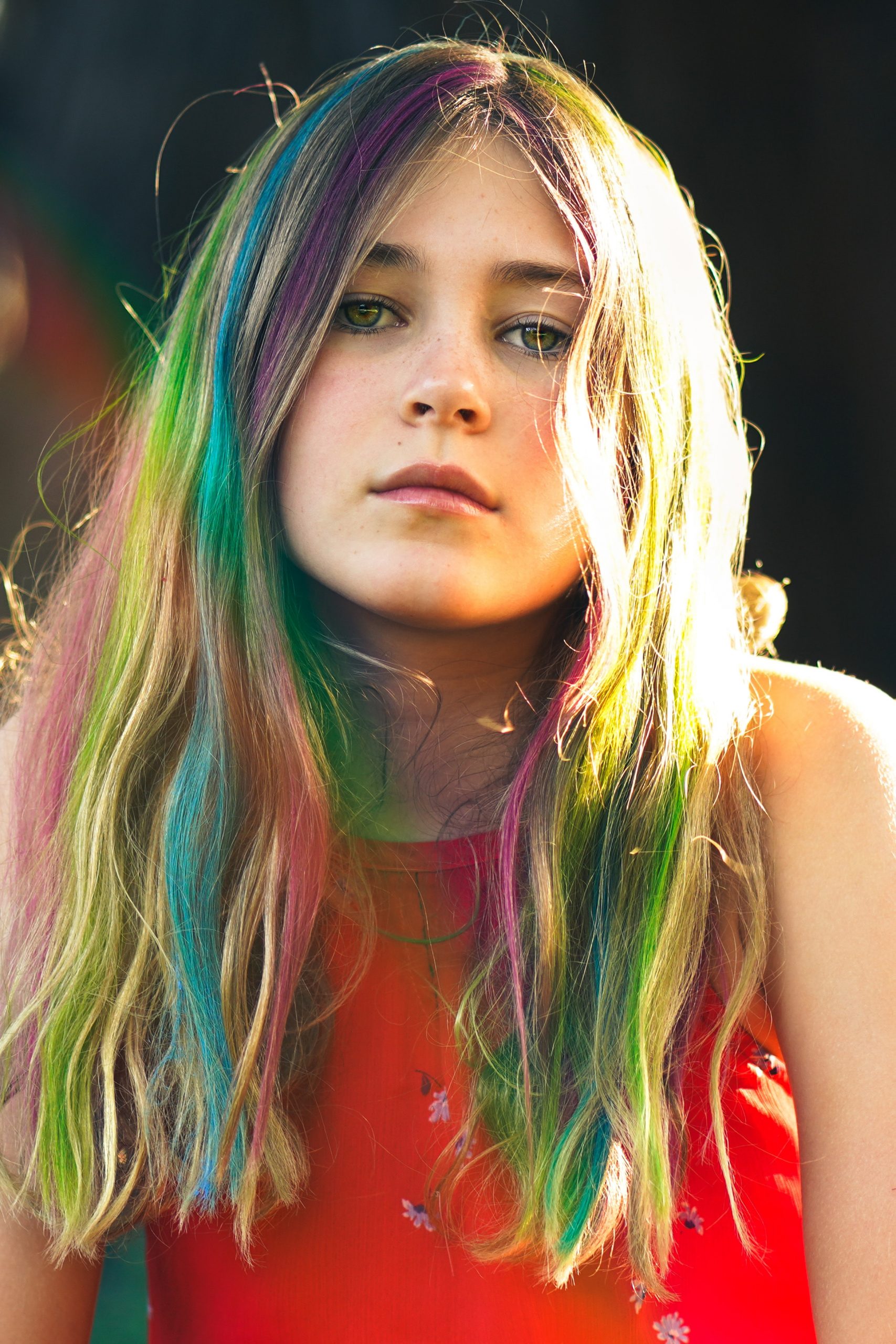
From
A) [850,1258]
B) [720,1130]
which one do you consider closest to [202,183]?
[720,1130]

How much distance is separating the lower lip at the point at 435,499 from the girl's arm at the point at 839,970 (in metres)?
0.36

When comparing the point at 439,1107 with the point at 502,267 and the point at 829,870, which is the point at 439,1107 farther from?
the point at 502,267

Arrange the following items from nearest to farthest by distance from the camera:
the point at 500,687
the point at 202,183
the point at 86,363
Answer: the point at 500,687
the point at 202,183
the point at 86,363

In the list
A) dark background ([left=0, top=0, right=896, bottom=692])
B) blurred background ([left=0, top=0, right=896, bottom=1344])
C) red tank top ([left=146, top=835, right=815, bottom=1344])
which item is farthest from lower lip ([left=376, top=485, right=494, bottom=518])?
dark background ([left=0, top=0, right=896, bottom=692])

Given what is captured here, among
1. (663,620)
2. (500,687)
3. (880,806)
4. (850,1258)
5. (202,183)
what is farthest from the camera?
(202,183)

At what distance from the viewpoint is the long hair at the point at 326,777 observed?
990mm

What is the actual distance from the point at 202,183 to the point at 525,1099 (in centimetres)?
159

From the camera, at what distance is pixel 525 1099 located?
3.21 feet

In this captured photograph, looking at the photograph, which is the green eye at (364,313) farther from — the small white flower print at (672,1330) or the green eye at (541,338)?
the small white flower print at (672,1330)

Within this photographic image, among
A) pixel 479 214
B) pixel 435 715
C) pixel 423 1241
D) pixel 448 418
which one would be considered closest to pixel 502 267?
pixel 479 214

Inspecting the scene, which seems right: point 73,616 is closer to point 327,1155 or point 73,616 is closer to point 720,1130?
point 327,1155

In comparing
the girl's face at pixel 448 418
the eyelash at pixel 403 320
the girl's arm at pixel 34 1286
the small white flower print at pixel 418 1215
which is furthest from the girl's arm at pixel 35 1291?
the eyelash at pixel 403 320

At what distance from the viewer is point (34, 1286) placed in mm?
1018

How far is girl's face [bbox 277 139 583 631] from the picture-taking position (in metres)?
1.02
